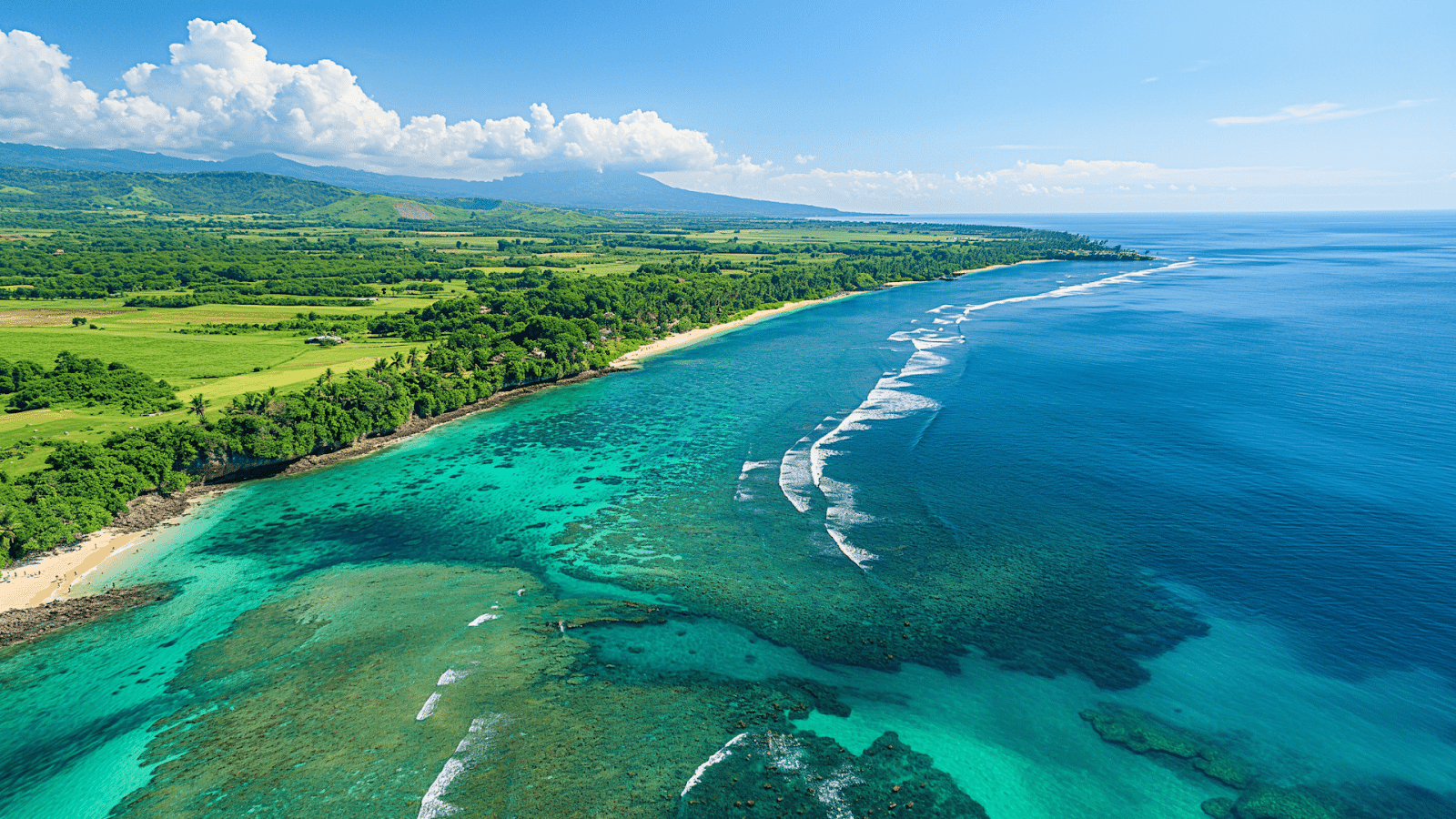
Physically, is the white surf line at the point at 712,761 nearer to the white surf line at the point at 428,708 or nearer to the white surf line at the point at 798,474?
the white surf line at the point at 428,708

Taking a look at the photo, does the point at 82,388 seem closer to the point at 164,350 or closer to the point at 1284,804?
the point at 164,350

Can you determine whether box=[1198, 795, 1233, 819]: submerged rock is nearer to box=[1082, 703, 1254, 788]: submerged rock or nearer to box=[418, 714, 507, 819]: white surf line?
box=[1082, 703, 1254, 788]: submerged rock

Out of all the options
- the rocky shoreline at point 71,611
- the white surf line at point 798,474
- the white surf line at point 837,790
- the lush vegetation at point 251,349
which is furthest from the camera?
the white surf line at point 798,474

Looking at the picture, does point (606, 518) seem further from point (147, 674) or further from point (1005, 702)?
point (1005, 702)

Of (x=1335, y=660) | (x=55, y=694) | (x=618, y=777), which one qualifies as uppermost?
(x=1335, y=660)

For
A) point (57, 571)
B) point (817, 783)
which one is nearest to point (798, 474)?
point (817, 783)

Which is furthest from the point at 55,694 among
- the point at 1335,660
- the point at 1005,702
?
the point at 1335,660

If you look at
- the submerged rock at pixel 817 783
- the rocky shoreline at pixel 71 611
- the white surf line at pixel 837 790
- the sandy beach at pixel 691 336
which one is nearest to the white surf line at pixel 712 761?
the submerged rock at pixel 817 783
